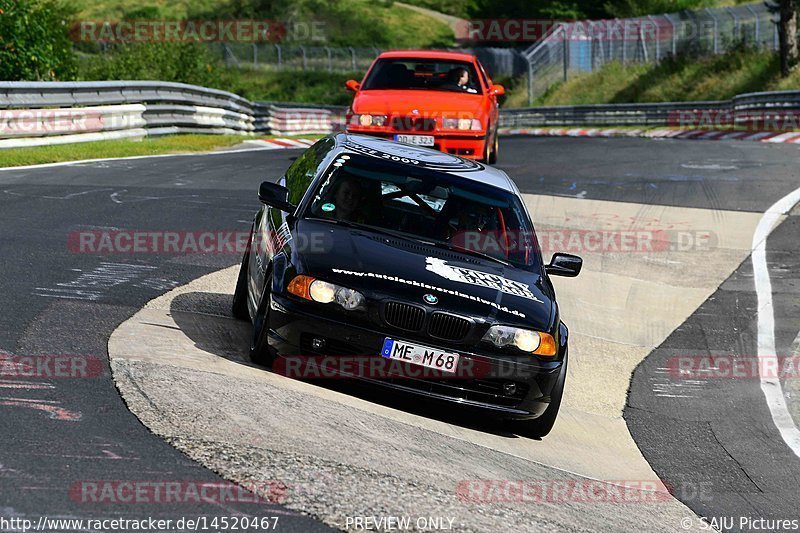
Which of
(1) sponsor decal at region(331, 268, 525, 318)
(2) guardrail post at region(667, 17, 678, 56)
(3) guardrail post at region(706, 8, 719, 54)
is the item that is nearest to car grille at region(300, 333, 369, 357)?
(1) sponsor decal at region(331, 268, 525, 318)

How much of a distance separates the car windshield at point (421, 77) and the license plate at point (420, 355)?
33.8 ft

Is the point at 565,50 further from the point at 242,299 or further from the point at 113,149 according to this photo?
the point at 242,299

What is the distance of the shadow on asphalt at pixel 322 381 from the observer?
688 centimetres

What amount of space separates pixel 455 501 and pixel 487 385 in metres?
1.91

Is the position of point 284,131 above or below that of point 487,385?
below

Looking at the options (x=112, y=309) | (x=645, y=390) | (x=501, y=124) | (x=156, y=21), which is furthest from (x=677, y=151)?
(x=156, y=21)

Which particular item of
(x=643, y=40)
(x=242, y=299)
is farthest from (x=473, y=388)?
(x=643, y=40)

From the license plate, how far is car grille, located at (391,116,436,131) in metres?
9.49

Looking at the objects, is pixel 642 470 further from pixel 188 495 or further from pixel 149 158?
pixel 149 158

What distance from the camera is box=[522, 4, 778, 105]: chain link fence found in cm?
4462

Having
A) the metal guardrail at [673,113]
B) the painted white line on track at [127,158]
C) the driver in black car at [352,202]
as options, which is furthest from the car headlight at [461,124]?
the metal guardrail at [673,113]

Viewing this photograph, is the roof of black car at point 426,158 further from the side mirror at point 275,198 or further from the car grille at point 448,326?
the car grille at point 448,326

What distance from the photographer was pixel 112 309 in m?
7.84

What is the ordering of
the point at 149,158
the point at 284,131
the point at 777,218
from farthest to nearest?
the point at 284,131 < the point at 149,158 < the point at 777,218
